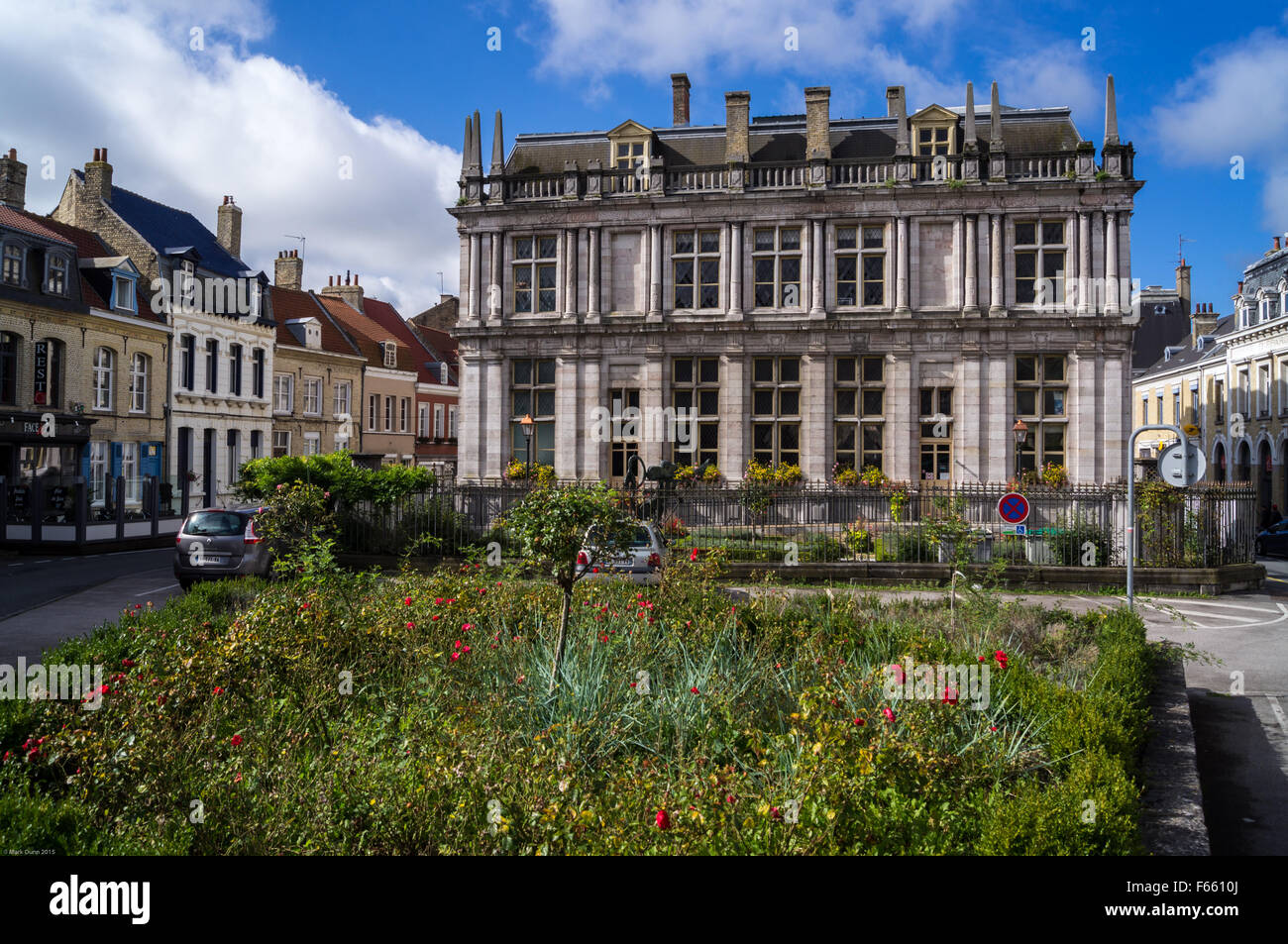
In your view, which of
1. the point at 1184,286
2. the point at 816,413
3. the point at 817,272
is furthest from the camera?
the point at 1184,286

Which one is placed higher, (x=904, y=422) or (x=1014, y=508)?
(x=904, y=422)

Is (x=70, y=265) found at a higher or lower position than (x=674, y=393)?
higher

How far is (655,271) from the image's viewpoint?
90.6ft

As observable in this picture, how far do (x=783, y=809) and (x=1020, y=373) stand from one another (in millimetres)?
24879

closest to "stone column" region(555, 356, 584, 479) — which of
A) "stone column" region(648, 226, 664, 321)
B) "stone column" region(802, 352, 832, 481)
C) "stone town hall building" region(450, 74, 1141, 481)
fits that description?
"stone town hall building" region(450, 74, 1141, 481)

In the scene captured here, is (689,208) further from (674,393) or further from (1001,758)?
(1001,758)

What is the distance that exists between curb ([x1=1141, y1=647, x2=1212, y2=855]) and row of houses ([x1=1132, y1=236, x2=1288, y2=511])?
30.1 m

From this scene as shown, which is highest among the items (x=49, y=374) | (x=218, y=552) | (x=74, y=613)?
(x=49, y=374)

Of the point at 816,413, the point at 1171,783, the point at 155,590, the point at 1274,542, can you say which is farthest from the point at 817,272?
the point at 1171,783

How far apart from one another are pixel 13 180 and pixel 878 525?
3218 centimetres

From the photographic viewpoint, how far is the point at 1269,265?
131 ft

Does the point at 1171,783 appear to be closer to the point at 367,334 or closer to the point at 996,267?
the point at 996,267

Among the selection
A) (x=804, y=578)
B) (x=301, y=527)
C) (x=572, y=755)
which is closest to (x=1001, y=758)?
(x=572, y=755)

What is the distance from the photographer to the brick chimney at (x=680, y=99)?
102ft
